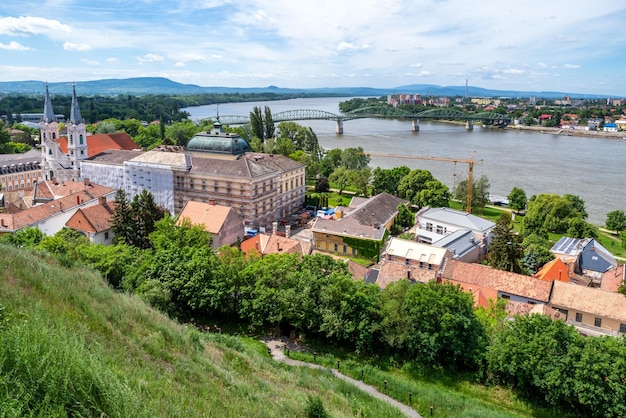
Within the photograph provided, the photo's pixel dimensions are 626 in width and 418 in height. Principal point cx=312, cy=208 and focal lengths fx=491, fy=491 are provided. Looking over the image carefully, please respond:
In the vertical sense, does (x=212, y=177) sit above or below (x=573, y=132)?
below

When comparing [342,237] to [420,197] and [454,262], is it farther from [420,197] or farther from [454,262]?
[420,197]

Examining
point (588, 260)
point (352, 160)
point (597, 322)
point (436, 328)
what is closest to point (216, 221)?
point (436, 328)

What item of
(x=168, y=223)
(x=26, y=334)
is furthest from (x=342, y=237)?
(x=26, y=334)

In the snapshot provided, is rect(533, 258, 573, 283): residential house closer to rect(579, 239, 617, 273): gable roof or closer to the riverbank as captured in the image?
rect(579, 239, 617, 273): gable roof

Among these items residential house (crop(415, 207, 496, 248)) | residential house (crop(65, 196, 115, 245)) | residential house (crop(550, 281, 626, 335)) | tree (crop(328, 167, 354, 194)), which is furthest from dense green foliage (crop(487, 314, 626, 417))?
tree (crop(328, 167, 354, 194))

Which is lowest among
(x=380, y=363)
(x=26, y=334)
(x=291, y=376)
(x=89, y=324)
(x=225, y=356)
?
(x=380, y=363)

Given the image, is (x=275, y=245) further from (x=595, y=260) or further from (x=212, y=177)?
(x=595, y=260)

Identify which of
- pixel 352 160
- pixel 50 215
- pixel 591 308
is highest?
pixel 352 160
